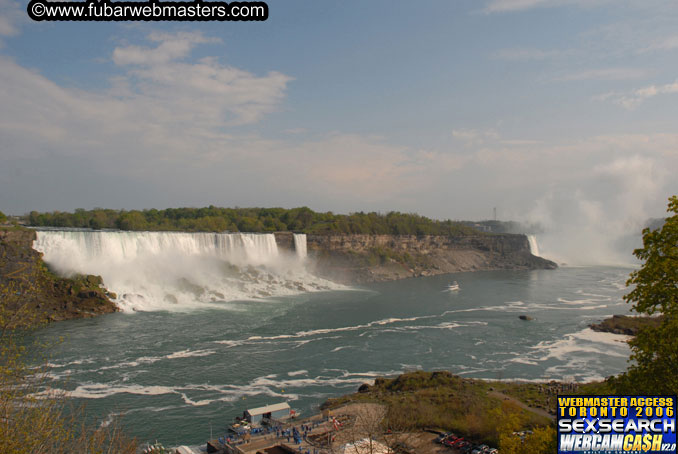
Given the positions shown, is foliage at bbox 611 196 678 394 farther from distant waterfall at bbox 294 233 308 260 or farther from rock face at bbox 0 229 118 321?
distant waterfall at bbox 294 233 308 260

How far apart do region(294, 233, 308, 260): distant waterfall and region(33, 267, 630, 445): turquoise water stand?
66.5 feet

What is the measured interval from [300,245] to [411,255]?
2526 centimetres

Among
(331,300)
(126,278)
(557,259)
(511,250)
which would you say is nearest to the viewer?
(126,278)

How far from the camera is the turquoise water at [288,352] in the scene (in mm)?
20062

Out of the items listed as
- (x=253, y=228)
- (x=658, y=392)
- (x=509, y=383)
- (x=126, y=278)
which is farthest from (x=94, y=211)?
(x=658, y=392)

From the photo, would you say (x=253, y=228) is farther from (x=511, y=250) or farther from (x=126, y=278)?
(x=511, y=250)

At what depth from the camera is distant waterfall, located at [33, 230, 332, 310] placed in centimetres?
4025

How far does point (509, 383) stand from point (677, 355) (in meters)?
15.3

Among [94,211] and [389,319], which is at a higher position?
[94,211]

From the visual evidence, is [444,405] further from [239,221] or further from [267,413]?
[239,221]

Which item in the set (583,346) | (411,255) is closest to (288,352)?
(583,346)

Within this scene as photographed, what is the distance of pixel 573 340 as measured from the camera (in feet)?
103

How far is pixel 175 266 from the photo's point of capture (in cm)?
4775

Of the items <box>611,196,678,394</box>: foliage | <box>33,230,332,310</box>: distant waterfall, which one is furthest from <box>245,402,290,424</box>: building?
<box>33,230,332,310</box>: distant waterfall
